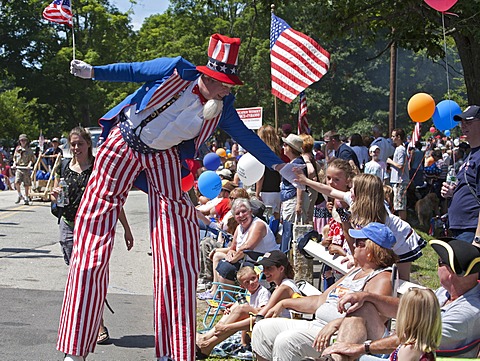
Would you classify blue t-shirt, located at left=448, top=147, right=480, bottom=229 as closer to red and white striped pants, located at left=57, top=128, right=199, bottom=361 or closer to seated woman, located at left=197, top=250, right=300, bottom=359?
seated woman, located at left=197, top=250, right=300, bottom=359

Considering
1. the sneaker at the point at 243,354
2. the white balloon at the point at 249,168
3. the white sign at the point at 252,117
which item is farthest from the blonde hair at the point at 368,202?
the white sign at the point at 252,117

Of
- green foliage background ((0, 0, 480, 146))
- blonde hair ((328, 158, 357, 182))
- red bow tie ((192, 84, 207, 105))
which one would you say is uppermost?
green foliage background ((0, 0, 480, 146))

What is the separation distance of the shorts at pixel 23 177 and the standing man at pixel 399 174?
34.6 ft

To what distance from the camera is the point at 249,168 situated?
29.7 feet

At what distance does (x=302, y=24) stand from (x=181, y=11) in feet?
26.4

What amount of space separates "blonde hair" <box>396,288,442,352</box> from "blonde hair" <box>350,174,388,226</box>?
1578mm

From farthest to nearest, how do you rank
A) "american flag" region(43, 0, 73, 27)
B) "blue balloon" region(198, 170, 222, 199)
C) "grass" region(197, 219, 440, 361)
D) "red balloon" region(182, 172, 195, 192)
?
"blue balloon" region(198, 170, 222, 199)
"grass" region(197, 219, 440, 361)
"american flag" region(43, 0, 73, 27)
"red balloon" region(182, 172, 195, 192)

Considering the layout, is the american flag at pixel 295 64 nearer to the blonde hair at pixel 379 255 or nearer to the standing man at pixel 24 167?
the blonde hair at pixel 379 255

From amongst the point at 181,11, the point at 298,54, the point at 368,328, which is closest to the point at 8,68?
the point at 181,11

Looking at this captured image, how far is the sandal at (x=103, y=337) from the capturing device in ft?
21.0

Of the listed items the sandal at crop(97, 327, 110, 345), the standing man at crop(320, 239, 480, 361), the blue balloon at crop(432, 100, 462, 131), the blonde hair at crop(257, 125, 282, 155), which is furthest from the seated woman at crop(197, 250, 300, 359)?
the blue balloon at crop(432, 100, 462, 131)

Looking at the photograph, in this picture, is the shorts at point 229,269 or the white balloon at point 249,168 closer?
the shorts at point 229,269

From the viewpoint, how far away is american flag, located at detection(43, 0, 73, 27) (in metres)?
6.03

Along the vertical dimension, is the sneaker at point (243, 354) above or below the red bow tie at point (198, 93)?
below
